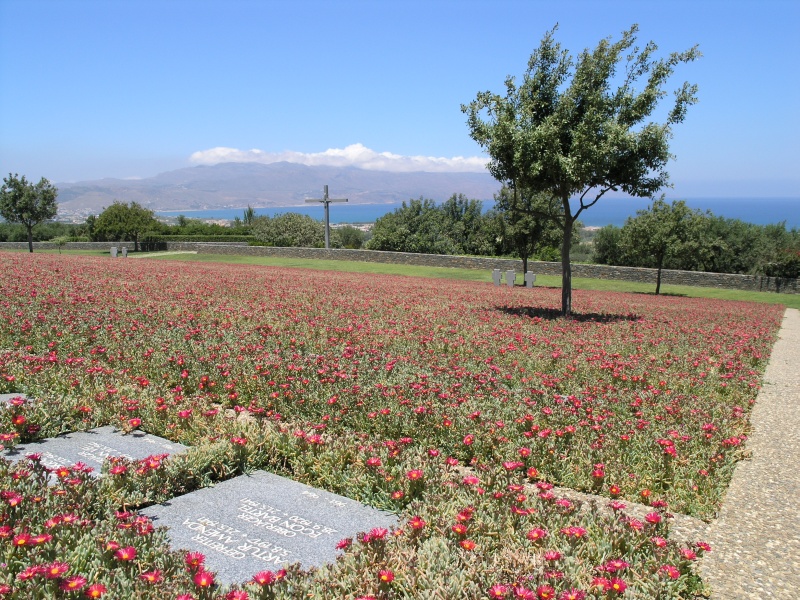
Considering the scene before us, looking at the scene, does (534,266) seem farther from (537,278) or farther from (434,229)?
(434,229)

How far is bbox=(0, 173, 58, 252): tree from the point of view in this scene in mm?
43344

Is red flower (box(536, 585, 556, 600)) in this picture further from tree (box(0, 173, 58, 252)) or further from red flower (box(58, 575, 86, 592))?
tree (box(0, 173, 58, 252))

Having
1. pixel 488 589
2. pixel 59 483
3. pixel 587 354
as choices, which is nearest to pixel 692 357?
pixel 587 354

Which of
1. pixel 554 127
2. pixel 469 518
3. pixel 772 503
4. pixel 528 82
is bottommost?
pixel 772 503

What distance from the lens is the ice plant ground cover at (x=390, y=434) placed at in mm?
3484

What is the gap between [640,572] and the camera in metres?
3.66

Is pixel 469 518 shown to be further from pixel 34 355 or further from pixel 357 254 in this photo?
pixel 357 254

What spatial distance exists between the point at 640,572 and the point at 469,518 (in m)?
1.05

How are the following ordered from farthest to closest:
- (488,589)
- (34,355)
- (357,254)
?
(357,254), (34,355), (488,589)

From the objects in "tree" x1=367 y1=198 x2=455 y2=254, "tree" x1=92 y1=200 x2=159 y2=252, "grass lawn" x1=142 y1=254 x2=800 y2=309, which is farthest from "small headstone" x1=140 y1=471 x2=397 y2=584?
"tree" x1=367 y1=198 x2=455 y2=254

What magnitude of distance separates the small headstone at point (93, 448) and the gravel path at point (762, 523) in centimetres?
438

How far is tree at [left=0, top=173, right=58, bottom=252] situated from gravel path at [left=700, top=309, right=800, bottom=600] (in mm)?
47081

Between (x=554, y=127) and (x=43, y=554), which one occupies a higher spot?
(x=554, y=127)

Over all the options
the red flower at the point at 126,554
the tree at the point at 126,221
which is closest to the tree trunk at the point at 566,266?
the red flower at the point at 126,554
